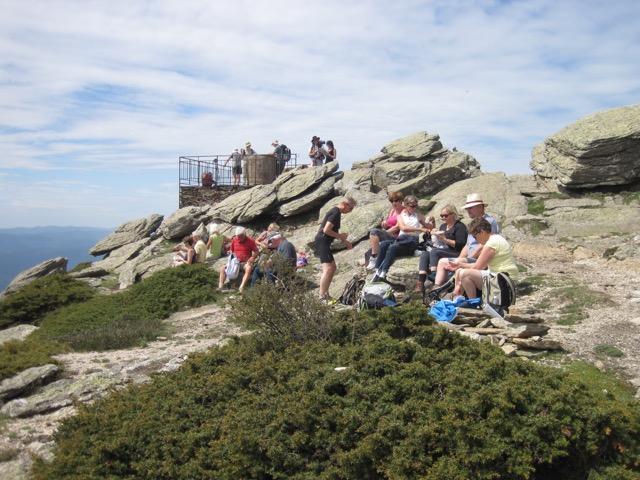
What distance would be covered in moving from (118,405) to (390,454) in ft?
10.7

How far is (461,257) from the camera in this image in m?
10.2

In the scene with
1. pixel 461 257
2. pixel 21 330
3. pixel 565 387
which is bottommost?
pixel 21 330

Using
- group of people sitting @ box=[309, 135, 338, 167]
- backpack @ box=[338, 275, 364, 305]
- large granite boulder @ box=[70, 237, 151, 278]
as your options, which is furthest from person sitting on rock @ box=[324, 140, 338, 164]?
backpack @ box=[338, 275, 364, 305]

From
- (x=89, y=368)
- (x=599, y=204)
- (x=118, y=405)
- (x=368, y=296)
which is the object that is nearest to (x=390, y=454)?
(x=118, y=405)

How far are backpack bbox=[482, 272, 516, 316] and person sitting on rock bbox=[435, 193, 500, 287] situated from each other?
45.1 inches

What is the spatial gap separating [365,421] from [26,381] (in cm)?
612

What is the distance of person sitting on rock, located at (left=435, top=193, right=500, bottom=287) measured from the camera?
1006 cm

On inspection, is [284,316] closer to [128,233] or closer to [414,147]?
[414,147]

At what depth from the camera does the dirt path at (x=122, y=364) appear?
23.4 feet

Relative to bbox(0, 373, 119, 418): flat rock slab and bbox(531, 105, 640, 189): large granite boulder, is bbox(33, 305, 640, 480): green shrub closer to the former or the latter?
bbox(0, 373, 119, 418): flat rock slab

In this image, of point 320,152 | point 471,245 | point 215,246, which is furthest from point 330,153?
point 471,245

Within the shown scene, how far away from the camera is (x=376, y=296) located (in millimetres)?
9469

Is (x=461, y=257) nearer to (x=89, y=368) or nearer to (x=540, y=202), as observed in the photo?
(x=89, y=368)

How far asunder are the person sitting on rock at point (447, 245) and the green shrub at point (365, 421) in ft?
12.2
